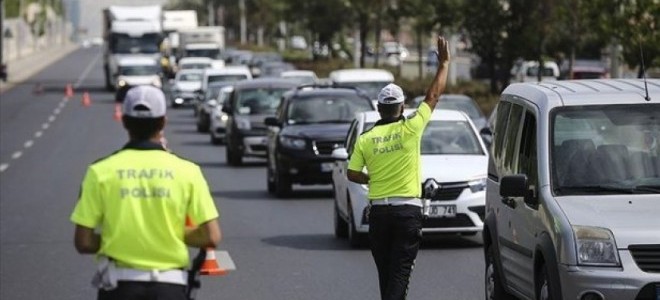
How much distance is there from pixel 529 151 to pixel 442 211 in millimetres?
6382

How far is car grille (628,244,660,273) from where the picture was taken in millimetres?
10367

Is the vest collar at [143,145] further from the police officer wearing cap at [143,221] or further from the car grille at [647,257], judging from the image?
the car grille at [647,257]

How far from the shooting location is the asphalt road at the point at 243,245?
15258 mm

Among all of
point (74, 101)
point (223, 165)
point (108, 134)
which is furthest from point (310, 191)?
point (74, 101)

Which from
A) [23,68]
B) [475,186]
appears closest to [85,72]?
[23,68]

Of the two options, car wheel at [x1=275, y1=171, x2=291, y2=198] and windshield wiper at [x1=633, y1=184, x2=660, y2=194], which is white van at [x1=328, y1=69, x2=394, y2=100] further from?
windshield wiper at [x1=633, y1=184, x2=660, y2=194]

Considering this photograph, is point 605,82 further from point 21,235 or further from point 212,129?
point 212,129

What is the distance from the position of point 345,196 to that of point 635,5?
48.8 ft

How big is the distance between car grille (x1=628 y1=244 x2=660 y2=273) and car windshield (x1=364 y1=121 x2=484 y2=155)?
29.7 feet

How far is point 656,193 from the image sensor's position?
1109 cm

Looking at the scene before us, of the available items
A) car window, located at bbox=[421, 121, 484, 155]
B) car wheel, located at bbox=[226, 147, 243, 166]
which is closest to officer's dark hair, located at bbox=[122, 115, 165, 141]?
car window, located at bbox=[421, 121, 484, 155]

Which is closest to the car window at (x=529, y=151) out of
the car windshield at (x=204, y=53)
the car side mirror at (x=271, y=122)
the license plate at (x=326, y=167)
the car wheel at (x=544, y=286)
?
the car wheel at (x=544, y=286)

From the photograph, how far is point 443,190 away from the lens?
18391 millimetres

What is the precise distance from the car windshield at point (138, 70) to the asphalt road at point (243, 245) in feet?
98.0
